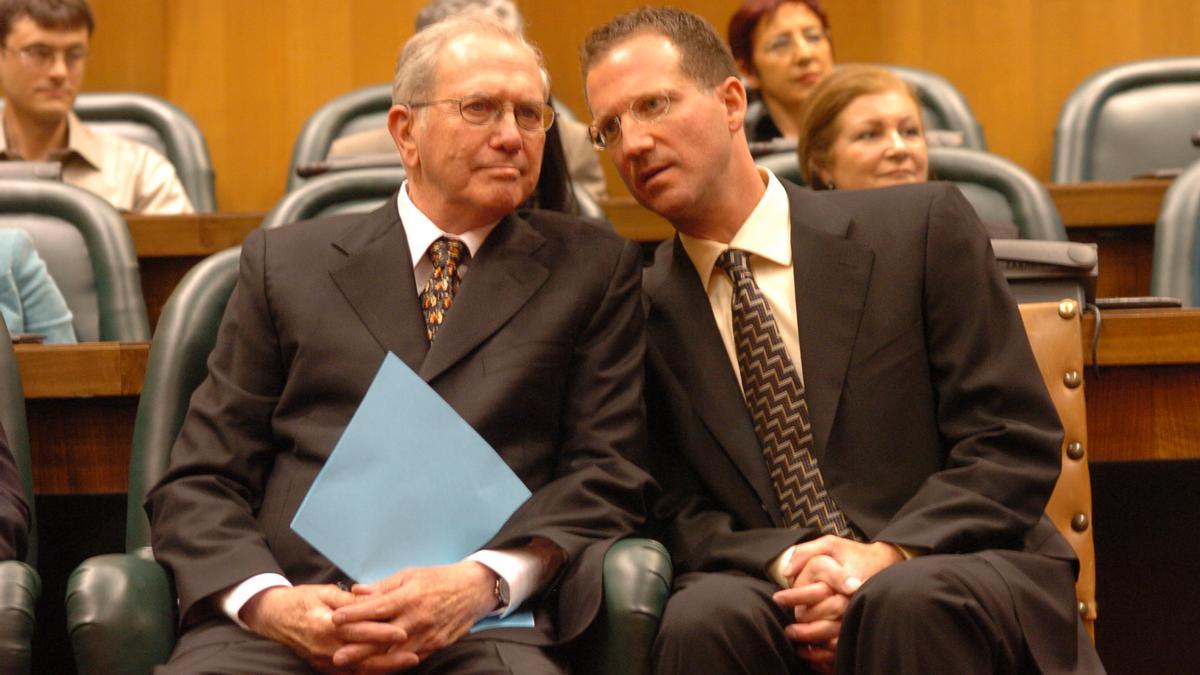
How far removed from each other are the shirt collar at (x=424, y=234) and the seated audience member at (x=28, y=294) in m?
0.86

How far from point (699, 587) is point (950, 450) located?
1.26 ft

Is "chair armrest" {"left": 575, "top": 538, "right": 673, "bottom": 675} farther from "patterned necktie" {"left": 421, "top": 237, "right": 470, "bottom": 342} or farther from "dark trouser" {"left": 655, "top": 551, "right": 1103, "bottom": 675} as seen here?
"patterned necktie" {"left": 421, "top": 237, "right": 470, "bottom": 342}

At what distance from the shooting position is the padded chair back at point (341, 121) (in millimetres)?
3637

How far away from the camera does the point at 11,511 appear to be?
5.59ft

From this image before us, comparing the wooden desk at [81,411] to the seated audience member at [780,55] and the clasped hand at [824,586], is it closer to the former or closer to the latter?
the clasped hand at [824,586]

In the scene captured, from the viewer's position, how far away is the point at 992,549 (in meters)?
1.67

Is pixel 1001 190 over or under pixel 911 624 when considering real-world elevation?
over

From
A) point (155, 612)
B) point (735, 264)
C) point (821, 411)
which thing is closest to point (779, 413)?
point (821, 411)

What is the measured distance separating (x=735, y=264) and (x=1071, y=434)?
46cm

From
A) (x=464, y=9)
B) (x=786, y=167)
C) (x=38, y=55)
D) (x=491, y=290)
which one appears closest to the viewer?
(x=491, y=290)

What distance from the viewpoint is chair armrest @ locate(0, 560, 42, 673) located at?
1.50 m

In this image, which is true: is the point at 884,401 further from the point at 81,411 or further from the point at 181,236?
the point at 181,236

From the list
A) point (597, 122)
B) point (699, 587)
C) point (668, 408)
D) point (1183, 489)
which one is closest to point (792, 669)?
point (699, 587)

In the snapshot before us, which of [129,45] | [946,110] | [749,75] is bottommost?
[946,110]
